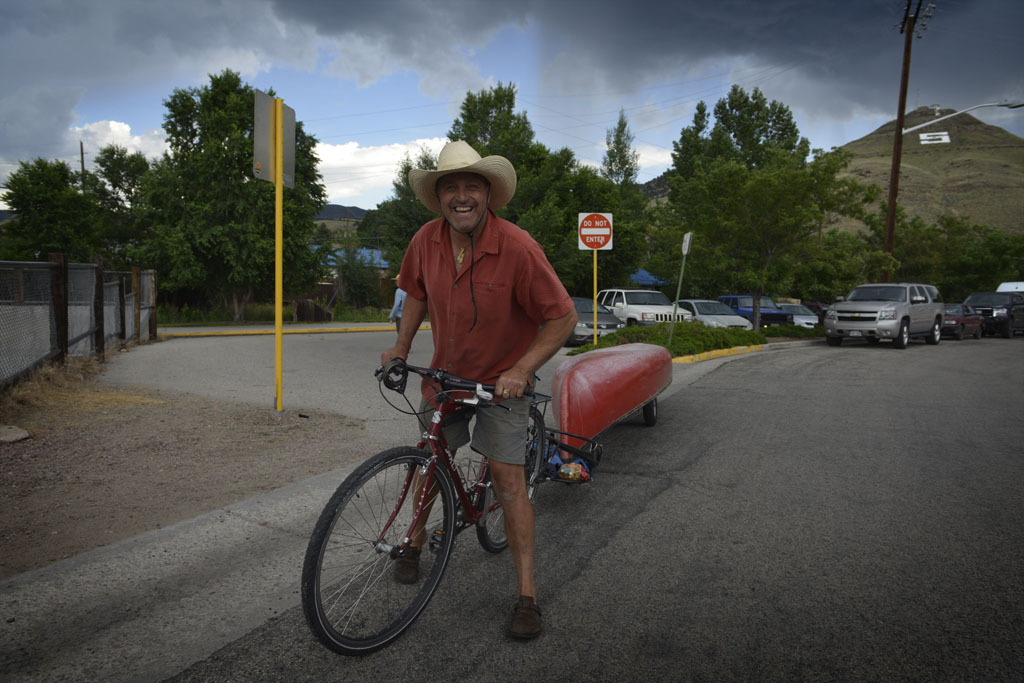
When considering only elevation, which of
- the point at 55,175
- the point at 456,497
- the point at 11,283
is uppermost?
the point at 55,175

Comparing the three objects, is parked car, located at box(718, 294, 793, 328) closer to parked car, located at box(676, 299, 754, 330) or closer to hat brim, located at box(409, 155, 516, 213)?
parked car, located at box(676, 299, 754, 330)

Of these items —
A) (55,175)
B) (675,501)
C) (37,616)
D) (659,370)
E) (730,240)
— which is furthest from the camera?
(55,175)

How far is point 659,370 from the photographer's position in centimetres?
702

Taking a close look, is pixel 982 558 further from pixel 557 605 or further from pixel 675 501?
pixel 557 605

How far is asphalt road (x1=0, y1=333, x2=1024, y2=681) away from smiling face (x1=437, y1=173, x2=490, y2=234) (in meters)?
1.78

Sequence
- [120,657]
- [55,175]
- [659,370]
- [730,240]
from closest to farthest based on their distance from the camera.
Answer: [120,657] < [659,370] < [730,240] < [55,175]

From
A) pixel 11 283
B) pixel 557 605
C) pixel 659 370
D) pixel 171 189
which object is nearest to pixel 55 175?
pixel 171 189

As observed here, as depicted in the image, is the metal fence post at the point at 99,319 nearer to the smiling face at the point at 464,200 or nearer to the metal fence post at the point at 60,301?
the metal fence post at the point at 60,301

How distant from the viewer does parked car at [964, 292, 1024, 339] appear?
27391mm

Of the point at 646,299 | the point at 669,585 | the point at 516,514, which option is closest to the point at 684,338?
the point at 646,299

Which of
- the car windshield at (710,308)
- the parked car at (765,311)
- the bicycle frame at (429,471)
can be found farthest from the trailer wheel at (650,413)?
the parked car at (765,311)

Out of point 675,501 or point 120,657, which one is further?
point 675,501

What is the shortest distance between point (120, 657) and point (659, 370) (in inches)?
214

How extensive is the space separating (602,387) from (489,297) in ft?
9.02
